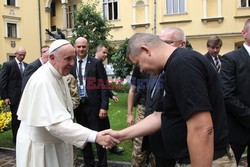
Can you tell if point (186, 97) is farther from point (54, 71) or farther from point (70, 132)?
point (54, 71)

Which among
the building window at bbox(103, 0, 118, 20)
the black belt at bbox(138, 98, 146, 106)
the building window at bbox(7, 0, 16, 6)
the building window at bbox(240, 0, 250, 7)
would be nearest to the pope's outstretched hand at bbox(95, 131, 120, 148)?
the black belt at bbox(138, 98, 146, 106)

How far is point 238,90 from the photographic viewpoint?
11.4 ft

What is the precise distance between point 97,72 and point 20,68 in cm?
311

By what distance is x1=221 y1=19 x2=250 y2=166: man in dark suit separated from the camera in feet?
11.2

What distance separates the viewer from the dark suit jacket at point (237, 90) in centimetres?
341

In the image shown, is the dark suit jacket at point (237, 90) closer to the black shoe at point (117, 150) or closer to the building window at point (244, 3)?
the black shoe at point (117, 150)

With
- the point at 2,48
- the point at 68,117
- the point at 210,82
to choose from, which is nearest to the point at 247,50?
the point at 210,82

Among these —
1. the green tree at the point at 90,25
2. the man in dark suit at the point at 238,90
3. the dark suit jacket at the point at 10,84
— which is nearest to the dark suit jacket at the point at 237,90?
the man in dark suit at the point at 238,90

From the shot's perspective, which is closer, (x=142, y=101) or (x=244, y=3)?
(x=142, y=101)

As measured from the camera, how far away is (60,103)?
3.09 meters

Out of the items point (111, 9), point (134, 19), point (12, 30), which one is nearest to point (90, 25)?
point (134, 19)

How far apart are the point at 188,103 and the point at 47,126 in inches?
60.5

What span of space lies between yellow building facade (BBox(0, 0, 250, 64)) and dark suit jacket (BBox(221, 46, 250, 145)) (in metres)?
19.5

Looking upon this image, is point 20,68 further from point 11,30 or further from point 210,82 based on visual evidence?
point 11,30
